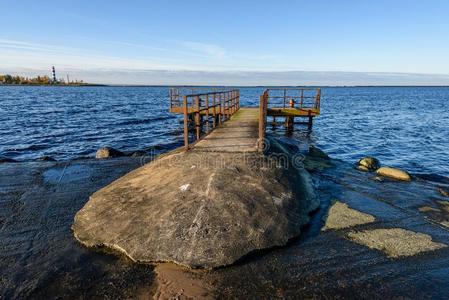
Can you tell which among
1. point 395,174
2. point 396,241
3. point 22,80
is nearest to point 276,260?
point 396,241

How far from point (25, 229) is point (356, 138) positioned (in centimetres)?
2314

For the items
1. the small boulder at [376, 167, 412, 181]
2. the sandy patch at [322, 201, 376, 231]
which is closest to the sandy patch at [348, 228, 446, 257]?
the sandy patch at [322, 201, 376, 231]

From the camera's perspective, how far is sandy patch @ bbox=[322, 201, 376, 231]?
7637mm

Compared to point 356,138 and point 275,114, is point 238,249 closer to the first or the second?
point 275,114

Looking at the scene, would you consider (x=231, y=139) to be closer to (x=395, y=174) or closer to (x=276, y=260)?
(x=276, y=260)

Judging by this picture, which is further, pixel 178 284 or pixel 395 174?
pixel 395 174

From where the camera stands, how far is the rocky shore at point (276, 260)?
5.28 m

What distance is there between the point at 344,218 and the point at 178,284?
4.69 metres

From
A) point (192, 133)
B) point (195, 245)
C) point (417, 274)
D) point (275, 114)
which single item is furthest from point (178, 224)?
point (192, 133)

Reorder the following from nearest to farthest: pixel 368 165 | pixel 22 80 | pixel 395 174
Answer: pixel 395 174, pixel 368 165, pixel 22 80

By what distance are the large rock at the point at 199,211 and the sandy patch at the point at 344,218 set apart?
0.55 metres

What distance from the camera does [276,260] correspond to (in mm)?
6082

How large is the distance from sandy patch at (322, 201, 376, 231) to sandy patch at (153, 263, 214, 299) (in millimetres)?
3470

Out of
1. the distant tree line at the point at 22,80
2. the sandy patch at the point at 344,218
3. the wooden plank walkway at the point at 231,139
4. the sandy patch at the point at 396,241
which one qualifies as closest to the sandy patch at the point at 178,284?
the sandy patch at the point at 344,218
